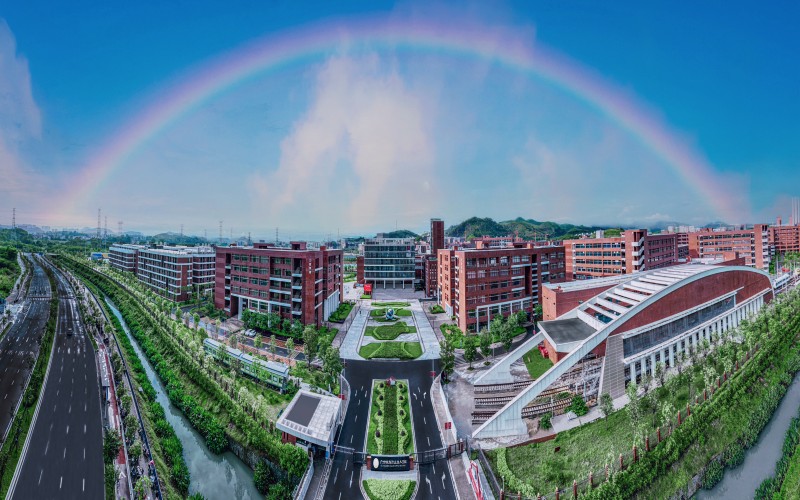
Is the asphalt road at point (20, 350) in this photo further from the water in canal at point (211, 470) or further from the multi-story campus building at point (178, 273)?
the multi-story campus building at point (178, 273)

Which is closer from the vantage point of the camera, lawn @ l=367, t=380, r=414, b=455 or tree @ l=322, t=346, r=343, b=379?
lawn @ l=367, t=380, r=414, b=455

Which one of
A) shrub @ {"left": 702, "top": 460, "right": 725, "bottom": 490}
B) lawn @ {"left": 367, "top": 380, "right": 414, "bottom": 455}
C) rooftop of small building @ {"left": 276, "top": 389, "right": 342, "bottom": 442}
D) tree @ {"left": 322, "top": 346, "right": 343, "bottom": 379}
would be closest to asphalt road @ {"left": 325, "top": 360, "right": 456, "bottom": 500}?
lawn @ {"left": 367, "top": 380, "right": 414, "bottom": 455}

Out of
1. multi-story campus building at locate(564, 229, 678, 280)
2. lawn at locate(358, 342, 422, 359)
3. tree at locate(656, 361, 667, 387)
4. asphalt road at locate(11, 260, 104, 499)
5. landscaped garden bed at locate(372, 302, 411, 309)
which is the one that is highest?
multi-story campus building at locate(564, 229, 678, 280)

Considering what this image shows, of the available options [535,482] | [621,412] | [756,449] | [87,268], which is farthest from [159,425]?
[87,268]

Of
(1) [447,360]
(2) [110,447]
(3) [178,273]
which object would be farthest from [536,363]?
(3) [178,273]

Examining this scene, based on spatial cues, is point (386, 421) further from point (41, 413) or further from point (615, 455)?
point (41, 413)

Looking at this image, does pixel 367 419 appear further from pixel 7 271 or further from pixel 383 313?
pixel 7 271

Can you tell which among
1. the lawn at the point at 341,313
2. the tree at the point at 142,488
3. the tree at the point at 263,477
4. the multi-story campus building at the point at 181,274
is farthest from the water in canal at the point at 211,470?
the multi-story campus building at the point at 181,274

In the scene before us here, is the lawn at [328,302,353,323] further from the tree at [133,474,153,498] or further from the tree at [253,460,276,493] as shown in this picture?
the tree at [133,474,153,498]
